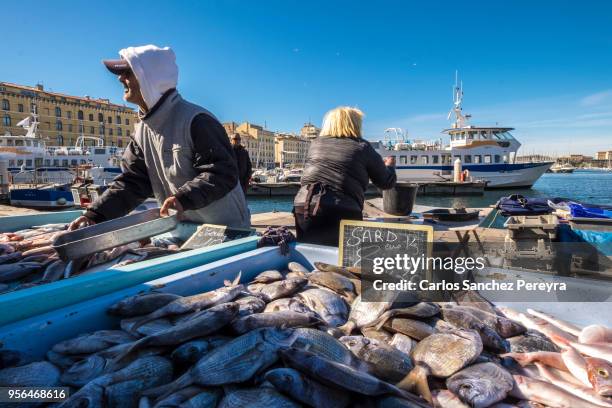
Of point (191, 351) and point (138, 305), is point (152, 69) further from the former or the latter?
point (191, 351)

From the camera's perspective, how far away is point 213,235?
9.46 feet

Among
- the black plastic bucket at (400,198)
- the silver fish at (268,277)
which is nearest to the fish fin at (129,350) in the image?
the silver fish at (268,277)

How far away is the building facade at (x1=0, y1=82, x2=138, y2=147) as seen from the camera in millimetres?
65500

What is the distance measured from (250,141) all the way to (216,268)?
101107 millimetres

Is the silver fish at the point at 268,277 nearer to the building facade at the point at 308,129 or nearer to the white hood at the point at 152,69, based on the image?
the white hood at the point at 152,69

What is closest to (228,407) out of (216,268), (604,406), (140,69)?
(216,268)

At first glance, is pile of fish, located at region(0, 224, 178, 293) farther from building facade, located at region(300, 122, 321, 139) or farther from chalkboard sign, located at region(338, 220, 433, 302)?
building facade, located at region(300, 122, 321, 139)

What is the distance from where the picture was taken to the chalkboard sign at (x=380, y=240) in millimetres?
2385

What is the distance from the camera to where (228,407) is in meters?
1.16

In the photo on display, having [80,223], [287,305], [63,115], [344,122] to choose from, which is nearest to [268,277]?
[287,305]

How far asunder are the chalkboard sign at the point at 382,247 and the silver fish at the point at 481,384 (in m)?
0.76

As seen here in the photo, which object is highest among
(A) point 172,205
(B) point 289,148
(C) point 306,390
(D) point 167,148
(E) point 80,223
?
(B) point 289,148

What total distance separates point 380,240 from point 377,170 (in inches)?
40.9

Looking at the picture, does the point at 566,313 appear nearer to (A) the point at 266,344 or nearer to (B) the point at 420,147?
(A) the point at 266,344
